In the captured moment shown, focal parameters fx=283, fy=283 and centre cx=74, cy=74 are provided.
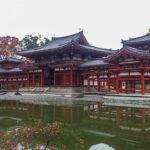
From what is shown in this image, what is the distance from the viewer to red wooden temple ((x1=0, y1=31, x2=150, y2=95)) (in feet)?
102

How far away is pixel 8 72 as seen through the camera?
51312 millimetres

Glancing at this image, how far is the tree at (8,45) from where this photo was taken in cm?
6975

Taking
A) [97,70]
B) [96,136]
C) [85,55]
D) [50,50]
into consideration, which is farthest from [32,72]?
[96,136]

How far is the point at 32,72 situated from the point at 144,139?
35631 mm

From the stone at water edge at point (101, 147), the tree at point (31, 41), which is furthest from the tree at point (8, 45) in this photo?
the stone at water edge at point (101, 147)

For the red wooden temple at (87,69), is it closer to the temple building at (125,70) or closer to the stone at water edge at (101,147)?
the temple building at (125,70)

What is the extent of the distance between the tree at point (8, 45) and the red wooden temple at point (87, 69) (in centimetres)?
1897

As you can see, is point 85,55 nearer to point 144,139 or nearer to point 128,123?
point 128,123

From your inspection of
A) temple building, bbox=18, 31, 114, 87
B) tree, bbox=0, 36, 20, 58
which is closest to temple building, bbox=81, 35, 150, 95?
temple building, bbox=18, 31, 114, 87

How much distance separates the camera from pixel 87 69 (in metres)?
39.2

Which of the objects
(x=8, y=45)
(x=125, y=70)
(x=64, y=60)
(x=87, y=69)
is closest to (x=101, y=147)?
(x=125, y=70)

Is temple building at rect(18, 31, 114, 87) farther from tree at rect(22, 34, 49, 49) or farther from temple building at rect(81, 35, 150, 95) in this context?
tree at rect(22, 34, 49, 49)

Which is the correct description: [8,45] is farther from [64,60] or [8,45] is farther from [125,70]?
[125,70]

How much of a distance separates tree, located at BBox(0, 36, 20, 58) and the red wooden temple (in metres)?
19.0
